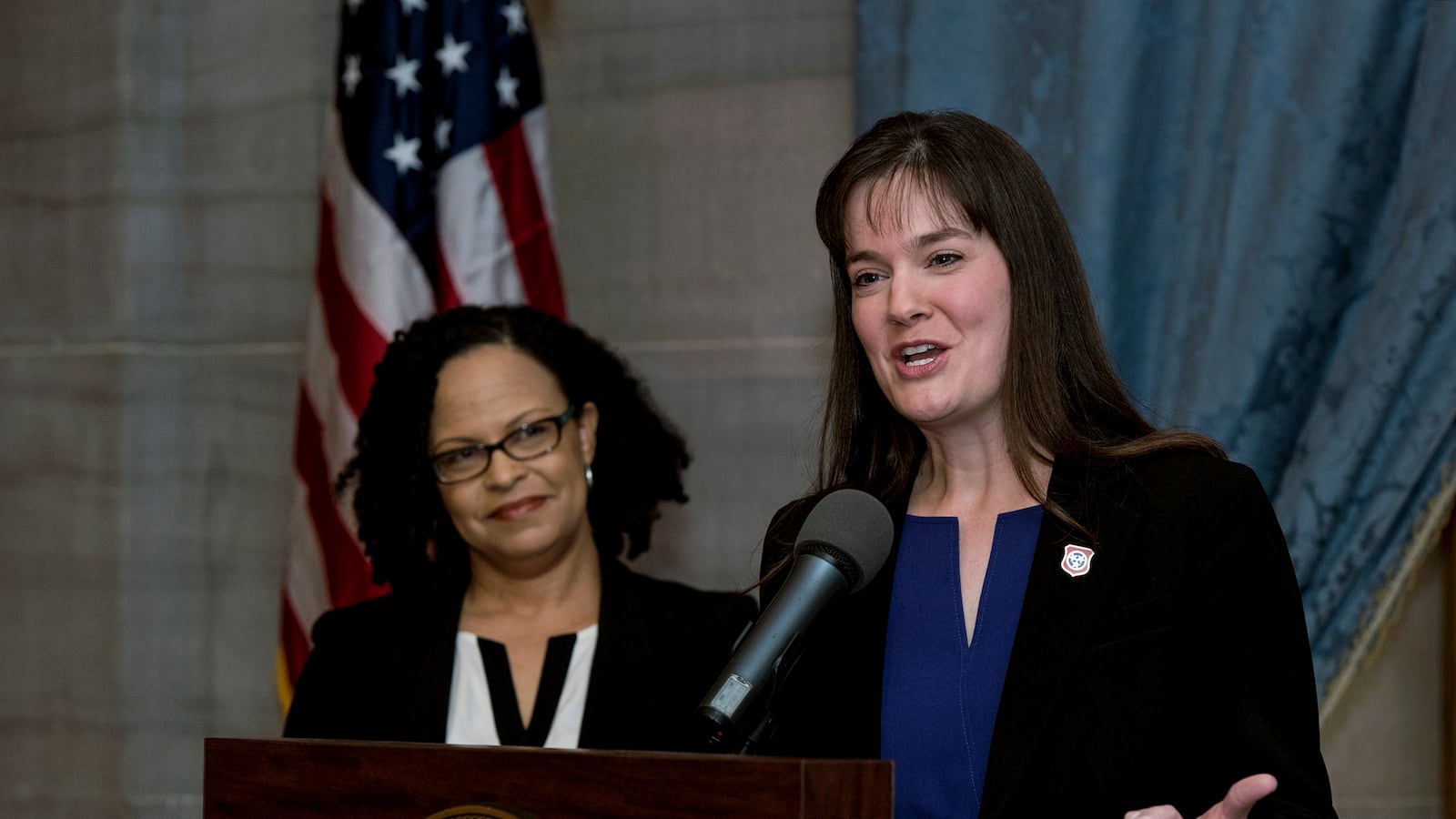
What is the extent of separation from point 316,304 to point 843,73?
1.40 meters

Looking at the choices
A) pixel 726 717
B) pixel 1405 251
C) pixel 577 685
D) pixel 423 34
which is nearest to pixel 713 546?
pixel 577 685

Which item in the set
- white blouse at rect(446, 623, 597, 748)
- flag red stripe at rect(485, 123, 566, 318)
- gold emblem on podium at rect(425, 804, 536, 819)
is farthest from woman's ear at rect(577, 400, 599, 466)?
gold emblem on podium at rect(425, 804, 536, 819)

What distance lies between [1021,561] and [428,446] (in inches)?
59.0

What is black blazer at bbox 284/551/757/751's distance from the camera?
104 inches

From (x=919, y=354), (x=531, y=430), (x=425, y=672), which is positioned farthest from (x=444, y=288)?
(x=919, y=354)

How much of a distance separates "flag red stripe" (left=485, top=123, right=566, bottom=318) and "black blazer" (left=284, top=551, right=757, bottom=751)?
868 mm

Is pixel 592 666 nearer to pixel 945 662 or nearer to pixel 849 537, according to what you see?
pixel 945 662

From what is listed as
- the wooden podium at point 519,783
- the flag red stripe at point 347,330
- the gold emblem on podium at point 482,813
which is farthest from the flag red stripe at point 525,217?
the gold emblem on podium at point 482,813

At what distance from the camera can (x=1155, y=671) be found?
1.57 meters

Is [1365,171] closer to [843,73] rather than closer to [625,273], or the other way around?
[843,73]

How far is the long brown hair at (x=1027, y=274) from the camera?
1.74 metres

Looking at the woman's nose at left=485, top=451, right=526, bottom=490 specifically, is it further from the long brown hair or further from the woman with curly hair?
the long brown hair

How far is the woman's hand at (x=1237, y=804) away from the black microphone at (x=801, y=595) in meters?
0.34

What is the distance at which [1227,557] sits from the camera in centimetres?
160
